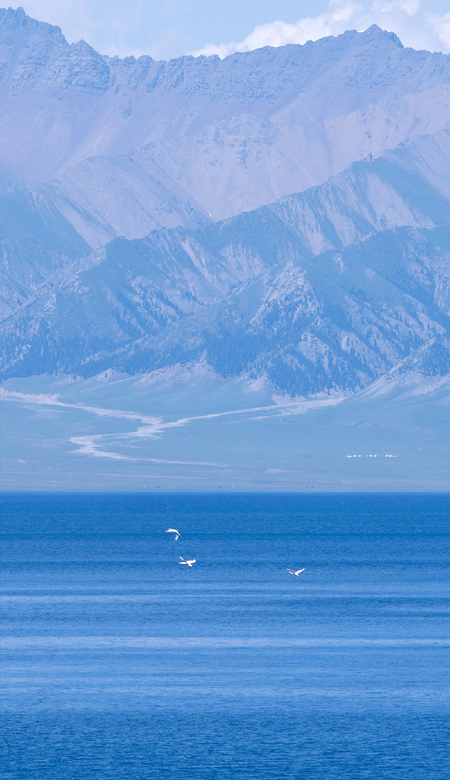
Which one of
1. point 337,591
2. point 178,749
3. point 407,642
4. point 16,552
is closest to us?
point 178,749

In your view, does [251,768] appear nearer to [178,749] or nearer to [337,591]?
[178,749]

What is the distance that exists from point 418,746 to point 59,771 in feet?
66.2

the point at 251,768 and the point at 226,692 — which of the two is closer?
the point at 251,768

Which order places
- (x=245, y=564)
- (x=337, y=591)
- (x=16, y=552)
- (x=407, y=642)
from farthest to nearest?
1. (x=16, y=552)
2. (x=245, y=564)
3. (x=337, y=591)
4. (x=407, y=642)

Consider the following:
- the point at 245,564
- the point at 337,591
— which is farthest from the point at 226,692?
the point at 245,564

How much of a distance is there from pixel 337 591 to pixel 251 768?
226ft

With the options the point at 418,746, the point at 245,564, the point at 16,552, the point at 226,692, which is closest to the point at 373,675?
the point at 226,692

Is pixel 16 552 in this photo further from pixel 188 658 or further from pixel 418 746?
pixel 418 746

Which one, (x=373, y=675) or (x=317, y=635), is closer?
(x=373, y=675)

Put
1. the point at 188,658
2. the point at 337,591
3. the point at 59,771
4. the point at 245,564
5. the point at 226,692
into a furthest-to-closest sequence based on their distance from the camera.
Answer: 1. the point at 245,564
2. the point at 337,591
3. the point at 188,658
4. the point at 226,692
5. the point at 59,771

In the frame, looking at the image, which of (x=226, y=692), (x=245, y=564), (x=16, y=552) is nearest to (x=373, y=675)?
(x=226, y=692)

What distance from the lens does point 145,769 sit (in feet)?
224

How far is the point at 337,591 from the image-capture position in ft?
447

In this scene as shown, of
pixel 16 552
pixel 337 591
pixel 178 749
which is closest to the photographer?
pixel 178 749
